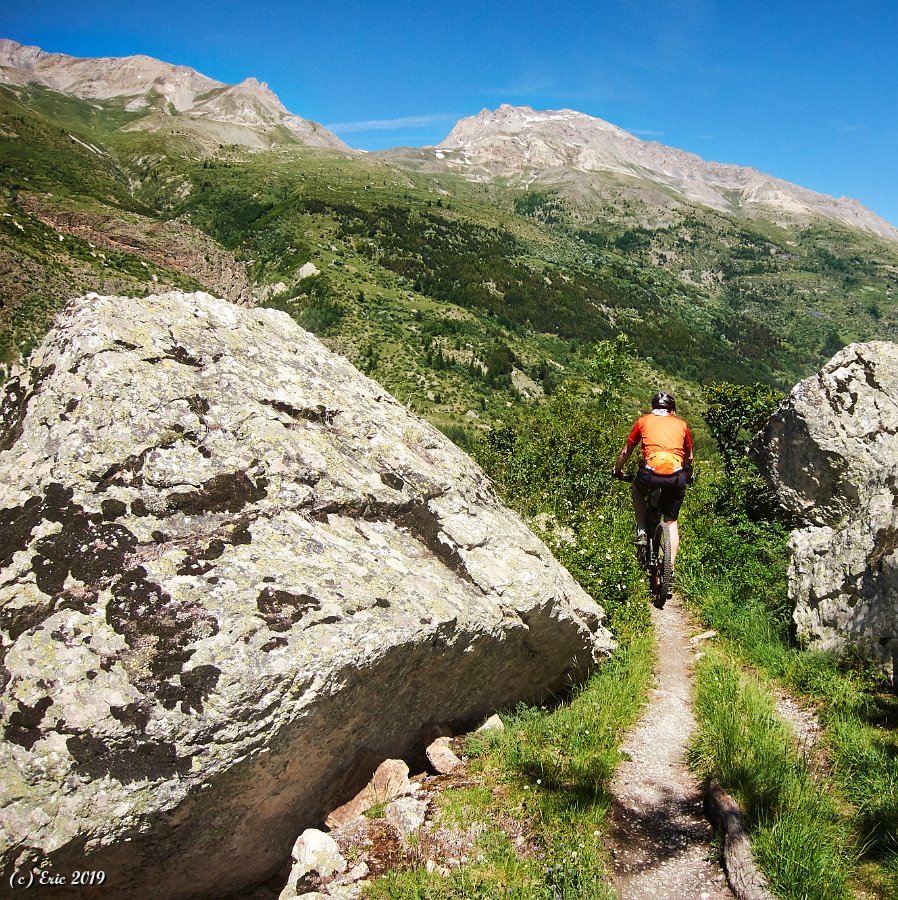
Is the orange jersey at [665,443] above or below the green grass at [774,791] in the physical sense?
above

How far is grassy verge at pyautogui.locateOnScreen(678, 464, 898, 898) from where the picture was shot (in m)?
3.72

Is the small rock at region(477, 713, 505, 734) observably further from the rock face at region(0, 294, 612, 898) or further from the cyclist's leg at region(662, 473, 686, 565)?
the cyclist's leg at region(662, 473, 686, 565)

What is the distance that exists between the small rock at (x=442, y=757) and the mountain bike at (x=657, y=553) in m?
4.42

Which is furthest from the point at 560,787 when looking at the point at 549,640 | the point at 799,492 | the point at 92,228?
the point at 92,228

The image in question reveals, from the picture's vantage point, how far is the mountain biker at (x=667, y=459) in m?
8.54

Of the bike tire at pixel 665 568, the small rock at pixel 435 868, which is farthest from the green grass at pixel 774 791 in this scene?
the bike tire at pixel 665 568

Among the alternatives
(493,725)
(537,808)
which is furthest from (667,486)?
(537,808)

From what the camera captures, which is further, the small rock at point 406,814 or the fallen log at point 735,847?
the small rock at point 406,814

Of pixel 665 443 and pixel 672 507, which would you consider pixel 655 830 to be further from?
pixel 665 443

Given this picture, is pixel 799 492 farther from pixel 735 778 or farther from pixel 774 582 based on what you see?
pixel 735 778

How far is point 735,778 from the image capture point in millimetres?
4641

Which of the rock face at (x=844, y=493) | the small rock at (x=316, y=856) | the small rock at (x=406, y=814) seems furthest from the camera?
the rock face at (x=844, y=493)

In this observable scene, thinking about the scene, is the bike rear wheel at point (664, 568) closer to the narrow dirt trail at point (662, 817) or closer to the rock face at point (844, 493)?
the rock face at point (844, 493)

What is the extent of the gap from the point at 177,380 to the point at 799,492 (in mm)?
11753
